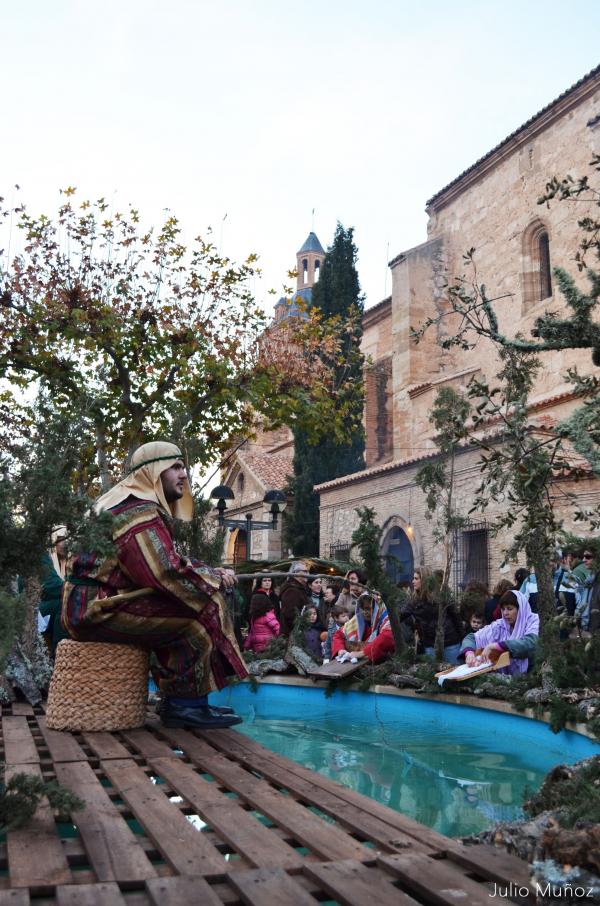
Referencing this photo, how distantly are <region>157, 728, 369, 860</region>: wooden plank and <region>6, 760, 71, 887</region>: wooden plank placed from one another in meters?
0.78

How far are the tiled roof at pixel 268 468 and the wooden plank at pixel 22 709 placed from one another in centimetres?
2339

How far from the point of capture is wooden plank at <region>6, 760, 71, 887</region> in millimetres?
2312

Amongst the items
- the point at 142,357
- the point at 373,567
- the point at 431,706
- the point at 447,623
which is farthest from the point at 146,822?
the point at 142,357

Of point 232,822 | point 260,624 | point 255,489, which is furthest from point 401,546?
point 232,822

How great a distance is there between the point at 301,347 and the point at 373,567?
21.4 feet

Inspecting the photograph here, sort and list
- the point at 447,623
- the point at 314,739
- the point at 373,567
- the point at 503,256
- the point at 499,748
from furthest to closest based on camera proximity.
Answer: the point at 503,256
the point at 447,623
the point at 373,567
the point at 314,739
the point at 499,748

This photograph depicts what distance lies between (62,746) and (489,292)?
1885 cm

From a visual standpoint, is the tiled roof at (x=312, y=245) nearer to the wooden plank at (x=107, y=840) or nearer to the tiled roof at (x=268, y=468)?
the tiled roof at (x=268, y=468)

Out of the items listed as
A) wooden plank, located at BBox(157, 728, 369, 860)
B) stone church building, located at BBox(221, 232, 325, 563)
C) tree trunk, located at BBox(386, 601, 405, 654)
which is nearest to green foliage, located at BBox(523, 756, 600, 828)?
wooden plank, located at BBox(157, 728, 369, 860)

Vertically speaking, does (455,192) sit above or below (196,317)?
above

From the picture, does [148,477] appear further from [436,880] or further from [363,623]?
[363,623]

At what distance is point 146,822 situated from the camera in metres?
2.89

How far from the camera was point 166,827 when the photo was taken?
2.83m

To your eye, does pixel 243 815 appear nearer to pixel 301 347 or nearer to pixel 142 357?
pixel 142 357
